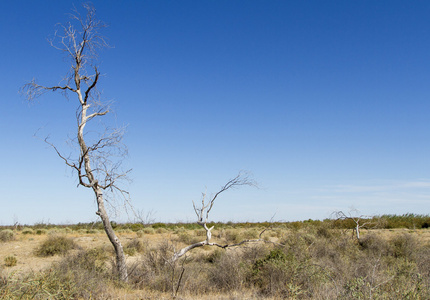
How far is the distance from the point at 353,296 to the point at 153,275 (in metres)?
6.15

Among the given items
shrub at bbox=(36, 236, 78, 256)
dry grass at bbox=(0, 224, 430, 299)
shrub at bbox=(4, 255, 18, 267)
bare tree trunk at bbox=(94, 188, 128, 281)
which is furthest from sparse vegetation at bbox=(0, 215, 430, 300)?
shrub at bbox=(36, 236, 78, 256)

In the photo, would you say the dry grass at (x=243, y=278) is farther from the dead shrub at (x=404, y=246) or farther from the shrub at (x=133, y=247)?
the shrub at (x=133, y=247)

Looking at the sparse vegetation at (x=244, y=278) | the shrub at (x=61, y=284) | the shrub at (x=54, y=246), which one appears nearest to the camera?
the shrub at (x=61, y=284)

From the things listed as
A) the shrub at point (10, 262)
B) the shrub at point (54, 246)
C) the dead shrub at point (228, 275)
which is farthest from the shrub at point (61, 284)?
the shrub at point (54, 246)

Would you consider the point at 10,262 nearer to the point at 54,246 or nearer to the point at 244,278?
the point at 54,246

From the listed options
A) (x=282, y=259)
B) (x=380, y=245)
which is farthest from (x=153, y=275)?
(x=380, y=245)

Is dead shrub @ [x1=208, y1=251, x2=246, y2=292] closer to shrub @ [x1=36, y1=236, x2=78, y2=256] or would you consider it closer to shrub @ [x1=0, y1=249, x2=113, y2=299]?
shrub @ [x1=0, y1=249, x2=113, y2=299]

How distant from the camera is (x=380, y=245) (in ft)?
55.3

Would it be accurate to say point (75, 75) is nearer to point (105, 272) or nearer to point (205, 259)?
point (105, 272)

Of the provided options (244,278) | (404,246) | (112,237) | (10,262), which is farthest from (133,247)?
(404,246)

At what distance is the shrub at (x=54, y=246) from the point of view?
1847 cm

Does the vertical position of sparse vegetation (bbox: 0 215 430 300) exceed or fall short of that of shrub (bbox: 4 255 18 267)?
it exceeds it

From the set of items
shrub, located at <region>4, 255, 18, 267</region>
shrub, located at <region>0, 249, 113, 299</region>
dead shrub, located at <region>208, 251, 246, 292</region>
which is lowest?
shrub, located at <region>4, 255, 18, 267</region>

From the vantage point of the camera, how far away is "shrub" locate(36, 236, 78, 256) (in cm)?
1847
